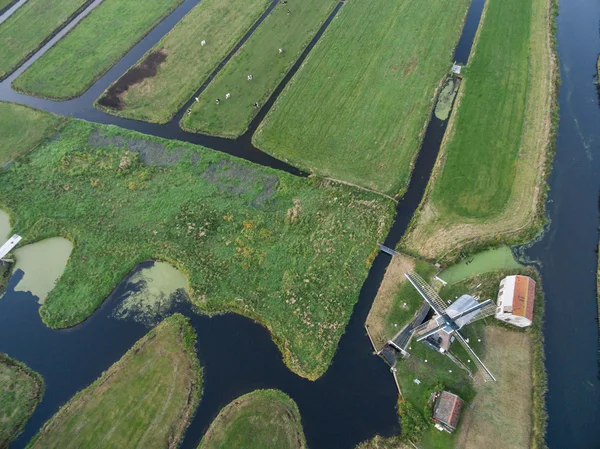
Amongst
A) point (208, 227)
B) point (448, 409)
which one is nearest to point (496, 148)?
point (448, 409)

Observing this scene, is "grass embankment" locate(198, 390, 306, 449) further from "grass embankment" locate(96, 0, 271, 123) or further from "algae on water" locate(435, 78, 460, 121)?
"algae on water" locate(435, 78, 460, 121)

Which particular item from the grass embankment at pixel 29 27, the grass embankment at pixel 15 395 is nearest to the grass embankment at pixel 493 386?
the grass embankment at pixel 15 395

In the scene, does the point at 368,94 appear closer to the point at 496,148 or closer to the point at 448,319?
the point at 496,148

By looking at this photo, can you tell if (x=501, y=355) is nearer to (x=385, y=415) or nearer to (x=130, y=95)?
(x=385, y=415)

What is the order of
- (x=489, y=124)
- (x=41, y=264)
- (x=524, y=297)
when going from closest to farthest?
(x=524, y=297)
(x=41, y=264)
(x=489, y=124)

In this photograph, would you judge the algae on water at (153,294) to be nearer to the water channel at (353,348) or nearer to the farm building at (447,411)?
the water channel at (353,348)
